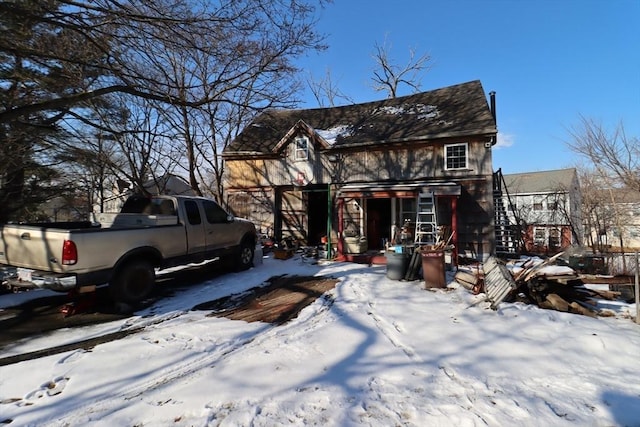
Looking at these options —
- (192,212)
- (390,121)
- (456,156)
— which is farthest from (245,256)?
(390,121)

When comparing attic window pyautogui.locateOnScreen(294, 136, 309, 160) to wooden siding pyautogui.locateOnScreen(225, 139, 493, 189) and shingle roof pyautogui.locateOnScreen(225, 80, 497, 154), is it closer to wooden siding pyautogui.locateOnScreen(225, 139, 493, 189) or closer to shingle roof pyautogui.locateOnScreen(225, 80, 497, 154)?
wooden siding pyautogui.locateOnScreen(225, 139, 493, 189)

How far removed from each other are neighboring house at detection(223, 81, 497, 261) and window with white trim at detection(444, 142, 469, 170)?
0.04 m

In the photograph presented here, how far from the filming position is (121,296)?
5.66m

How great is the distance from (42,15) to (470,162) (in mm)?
12150

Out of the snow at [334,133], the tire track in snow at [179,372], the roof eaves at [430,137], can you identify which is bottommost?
the tire track in snow at [179,372]

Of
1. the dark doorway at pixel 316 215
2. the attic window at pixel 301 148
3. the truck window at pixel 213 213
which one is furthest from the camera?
the dark doorway at pixel 316 215

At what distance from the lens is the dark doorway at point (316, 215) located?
15.0m

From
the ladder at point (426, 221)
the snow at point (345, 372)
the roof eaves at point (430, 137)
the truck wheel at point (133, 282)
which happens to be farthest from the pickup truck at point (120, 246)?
the roof eaves at point (430, 137)

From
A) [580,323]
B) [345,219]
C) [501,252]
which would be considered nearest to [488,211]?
[501,252]

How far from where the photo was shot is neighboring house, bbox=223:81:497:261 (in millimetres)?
11508

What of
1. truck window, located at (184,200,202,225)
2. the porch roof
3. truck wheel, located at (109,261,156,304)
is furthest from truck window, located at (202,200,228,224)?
the porch roof

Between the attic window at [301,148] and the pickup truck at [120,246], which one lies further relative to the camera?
the attic window at [301,148]

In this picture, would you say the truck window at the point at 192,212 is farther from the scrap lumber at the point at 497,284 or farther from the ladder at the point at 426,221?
the ladder at the point at 426,221

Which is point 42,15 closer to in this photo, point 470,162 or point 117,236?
point 117,236
